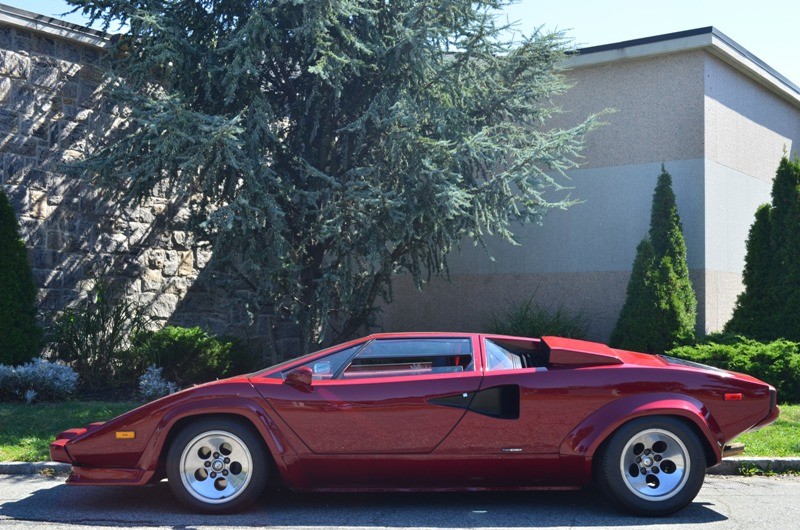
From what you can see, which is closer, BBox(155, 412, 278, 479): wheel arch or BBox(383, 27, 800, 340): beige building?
BBox(155, 412, 278, 479): wheel arch

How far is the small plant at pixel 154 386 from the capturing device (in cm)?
1110

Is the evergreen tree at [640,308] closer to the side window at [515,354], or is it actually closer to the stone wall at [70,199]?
the stone wall at [70,199]

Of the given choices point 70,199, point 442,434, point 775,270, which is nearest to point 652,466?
point 442,434

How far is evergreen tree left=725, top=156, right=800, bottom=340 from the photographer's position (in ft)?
40.2

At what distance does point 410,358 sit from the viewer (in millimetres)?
6617

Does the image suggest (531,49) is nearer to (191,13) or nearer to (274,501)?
(191,13)

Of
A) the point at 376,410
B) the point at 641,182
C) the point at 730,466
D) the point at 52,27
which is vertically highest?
the point at 52,27

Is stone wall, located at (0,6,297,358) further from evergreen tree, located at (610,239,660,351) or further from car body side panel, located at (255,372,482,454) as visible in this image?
evergreen tree, located at (610,239,660,351)

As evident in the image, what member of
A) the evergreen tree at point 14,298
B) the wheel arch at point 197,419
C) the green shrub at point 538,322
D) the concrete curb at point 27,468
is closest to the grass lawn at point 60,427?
the concrete curb at point 27,468

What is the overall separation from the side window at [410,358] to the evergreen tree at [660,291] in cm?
631

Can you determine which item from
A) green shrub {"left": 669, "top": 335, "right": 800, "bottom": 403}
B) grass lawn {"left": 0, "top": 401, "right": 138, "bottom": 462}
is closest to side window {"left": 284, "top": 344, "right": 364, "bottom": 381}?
grass lawn {"left": 0, "top": 401, "right": 138, "bottom": 462}

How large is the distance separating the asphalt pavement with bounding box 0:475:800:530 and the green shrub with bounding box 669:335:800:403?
334 cm

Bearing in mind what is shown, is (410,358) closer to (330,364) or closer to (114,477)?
(330,364)

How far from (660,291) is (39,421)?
8206 mm
